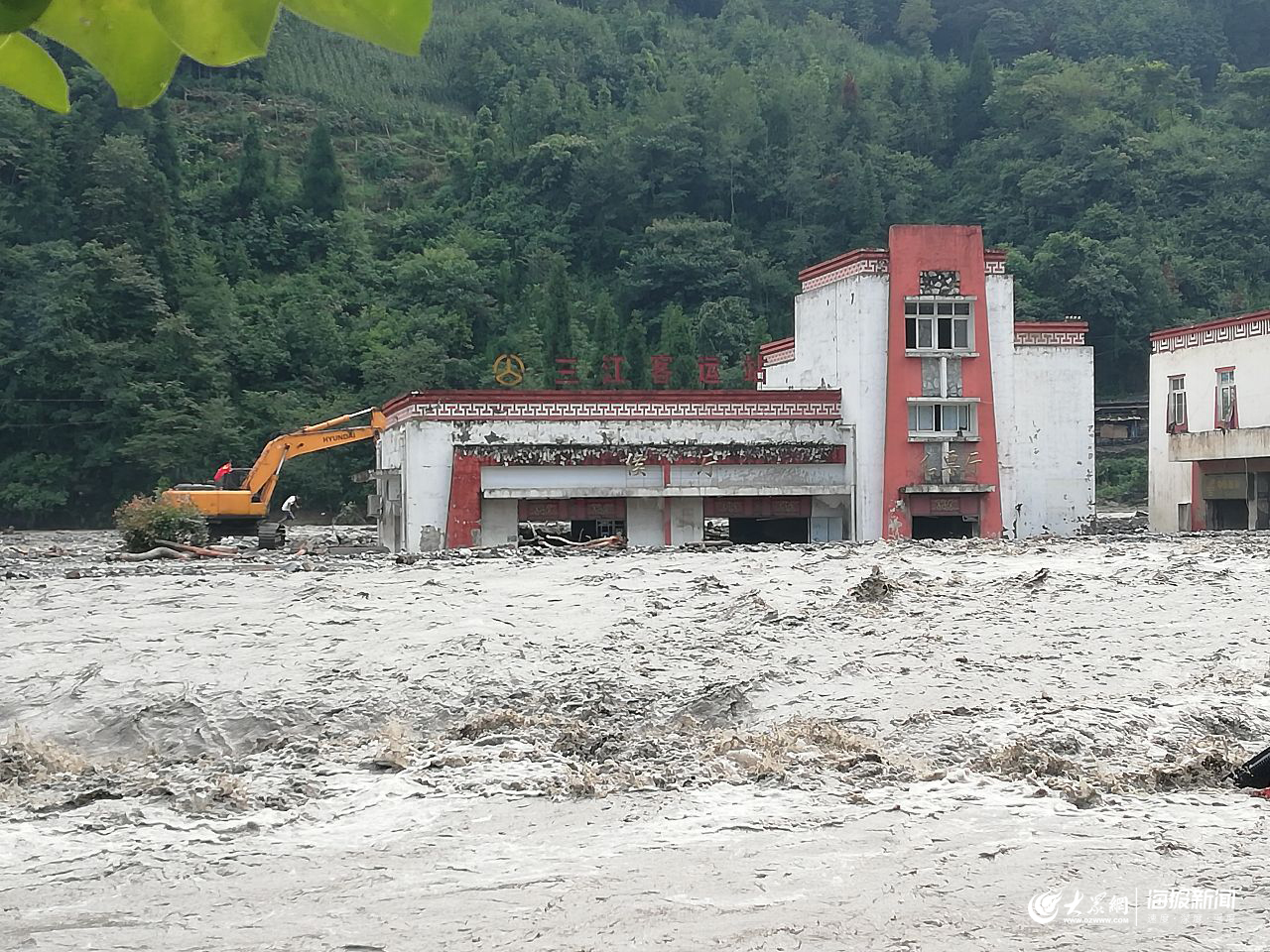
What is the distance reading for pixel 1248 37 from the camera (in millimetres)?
81188

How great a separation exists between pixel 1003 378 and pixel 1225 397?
17.0 ft

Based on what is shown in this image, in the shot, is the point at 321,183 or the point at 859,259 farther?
the point at 321,183

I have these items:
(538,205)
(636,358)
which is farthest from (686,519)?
(538,205)

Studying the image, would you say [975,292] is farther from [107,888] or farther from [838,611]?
[107,888]

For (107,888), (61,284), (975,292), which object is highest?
(61,284)

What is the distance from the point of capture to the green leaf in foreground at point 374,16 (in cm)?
80

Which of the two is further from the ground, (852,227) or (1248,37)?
(1248,37)

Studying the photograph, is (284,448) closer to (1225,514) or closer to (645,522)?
(645,522)

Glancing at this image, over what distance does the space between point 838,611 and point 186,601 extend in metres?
5.89

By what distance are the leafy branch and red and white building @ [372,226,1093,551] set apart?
2172 centimetres

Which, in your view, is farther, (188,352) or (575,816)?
(188,352)

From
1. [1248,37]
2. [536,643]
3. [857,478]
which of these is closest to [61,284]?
[857,478]

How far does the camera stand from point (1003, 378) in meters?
24.5

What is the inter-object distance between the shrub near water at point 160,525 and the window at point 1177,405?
19.0 meters
